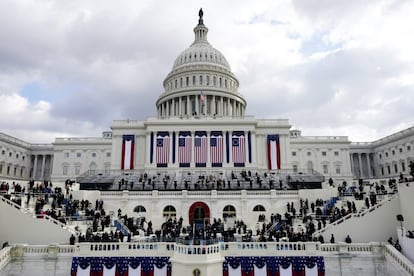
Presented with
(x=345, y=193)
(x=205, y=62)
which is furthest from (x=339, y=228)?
(x=205, y=62)

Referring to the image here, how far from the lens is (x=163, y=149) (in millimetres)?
68500

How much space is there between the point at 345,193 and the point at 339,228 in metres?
13.3

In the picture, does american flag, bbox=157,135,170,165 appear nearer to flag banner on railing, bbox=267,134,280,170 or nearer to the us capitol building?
the us capitol building

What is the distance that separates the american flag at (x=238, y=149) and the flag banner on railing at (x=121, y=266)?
151ft

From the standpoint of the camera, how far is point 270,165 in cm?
6925

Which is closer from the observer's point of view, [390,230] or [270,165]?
[390,230]

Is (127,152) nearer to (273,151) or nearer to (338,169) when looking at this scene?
(273,151)

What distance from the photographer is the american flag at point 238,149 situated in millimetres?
67500

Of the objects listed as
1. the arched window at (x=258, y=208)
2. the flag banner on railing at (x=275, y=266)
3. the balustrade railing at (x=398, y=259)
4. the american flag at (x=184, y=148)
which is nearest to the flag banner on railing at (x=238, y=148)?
the american flag at (x=184, y=148)

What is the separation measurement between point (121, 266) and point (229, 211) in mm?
19926

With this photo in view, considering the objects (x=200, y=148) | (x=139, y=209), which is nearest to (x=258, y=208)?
(x=139, y=209)

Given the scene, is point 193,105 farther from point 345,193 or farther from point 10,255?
point 10,255

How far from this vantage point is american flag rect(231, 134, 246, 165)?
67.5 m

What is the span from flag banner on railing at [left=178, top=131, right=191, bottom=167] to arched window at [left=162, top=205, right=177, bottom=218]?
26029 mm
